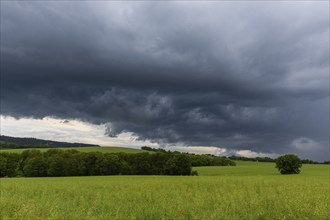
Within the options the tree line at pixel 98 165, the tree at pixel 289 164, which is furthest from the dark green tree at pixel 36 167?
the tree at pixel 289 164

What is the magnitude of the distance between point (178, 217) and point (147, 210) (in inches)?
88.2

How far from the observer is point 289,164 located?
9912 cm

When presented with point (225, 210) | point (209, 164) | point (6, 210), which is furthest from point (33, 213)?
point (209, 164)

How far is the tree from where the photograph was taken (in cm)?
9900

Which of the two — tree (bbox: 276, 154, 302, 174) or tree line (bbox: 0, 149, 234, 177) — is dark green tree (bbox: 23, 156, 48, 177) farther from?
tree (bbox: 276, 154, 302, 174)

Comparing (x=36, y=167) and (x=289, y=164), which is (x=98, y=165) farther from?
(x=289, y=164)

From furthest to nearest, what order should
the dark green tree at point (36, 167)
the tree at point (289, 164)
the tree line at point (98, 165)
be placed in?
the dark green tree at point (36, 167) → the tree line at point (98, 165) → the tree at point (289, 164)

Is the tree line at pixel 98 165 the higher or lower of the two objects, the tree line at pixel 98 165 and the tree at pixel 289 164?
the lower

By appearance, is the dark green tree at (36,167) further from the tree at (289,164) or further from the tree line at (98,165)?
the tree at (289,164)

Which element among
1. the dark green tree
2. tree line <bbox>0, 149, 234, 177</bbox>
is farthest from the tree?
the dark green tree

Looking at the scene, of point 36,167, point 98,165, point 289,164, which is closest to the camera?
point 289,164

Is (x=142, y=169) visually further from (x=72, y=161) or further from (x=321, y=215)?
(x=321, y=215)

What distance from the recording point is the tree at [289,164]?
9900 cm

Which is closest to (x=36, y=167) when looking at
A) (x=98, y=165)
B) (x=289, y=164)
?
(x=98, y=165)
